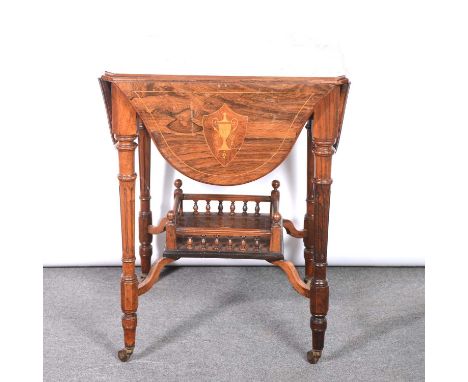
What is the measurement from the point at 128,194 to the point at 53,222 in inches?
38.4

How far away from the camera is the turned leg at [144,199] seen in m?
3.07

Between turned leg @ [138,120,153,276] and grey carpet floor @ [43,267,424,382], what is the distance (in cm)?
14

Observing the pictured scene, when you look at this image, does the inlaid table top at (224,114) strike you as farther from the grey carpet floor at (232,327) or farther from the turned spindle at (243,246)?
the grey carpet floor at (232,327)

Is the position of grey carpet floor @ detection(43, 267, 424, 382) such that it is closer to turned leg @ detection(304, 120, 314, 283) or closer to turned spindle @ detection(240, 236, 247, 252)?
turned leg @ detection(304, 120, 314, 283)

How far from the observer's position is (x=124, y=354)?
8.68 feet

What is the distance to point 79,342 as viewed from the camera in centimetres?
278

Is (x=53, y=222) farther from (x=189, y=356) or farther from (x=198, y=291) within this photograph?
(x=189, y=356)

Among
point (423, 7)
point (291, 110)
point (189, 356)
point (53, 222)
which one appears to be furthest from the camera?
point (53, 222)

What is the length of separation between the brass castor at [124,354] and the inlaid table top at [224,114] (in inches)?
26.6

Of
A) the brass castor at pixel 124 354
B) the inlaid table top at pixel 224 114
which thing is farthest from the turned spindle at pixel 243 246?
the brass castor at pixel 124 354

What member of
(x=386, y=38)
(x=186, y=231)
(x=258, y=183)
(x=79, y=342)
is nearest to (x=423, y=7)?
(x=386, y=38)

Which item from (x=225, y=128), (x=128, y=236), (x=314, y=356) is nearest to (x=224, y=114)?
(x=225, y=128)

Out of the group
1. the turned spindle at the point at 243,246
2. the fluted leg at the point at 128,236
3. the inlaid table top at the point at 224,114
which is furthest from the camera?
the turned spindle at the point at 243,246

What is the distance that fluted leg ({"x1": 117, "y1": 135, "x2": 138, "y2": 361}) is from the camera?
2.49 metres
